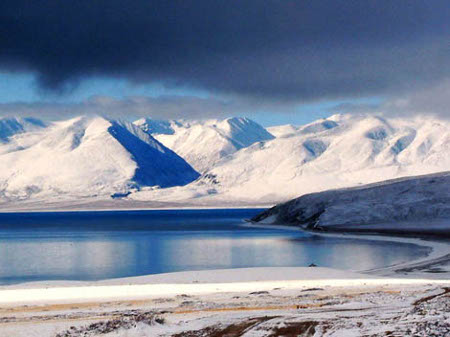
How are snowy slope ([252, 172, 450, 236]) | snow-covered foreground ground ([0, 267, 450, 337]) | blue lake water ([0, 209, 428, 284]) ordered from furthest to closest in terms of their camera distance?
Answer: snowy slope ([252, 172, 450, 236]), blue lake water ([0, 209, 428, 284]), snow-covered foreground ground ([0, 267, 450, 337])

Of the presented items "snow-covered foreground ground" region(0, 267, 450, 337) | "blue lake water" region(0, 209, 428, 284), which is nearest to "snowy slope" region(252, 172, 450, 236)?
"blue lake water" region(0, 209, 428, 284)

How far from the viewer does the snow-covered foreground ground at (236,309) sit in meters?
28.3

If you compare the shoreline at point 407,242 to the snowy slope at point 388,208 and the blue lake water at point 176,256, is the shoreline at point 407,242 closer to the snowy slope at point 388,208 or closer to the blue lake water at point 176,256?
the blue lake water at point 176,256

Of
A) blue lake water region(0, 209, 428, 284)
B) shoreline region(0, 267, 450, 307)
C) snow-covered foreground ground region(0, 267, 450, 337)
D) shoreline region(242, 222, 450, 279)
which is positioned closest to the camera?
snow-covered foreground ground region(0, 267, 450, 337)

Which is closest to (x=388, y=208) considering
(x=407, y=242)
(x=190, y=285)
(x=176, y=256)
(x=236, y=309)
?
(x=407, y=242)

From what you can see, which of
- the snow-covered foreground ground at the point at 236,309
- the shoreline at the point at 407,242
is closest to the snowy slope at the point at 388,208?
the shoreline at the point at 407,242

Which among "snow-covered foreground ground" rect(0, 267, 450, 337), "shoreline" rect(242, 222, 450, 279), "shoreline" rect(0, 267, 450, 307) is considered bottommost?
"shoreline" rect(242, 222, 450, 279)

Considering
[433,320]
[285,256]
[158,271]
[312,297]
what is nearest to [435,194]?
[285,256]

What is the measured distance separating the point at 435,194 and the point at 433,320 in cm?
13989

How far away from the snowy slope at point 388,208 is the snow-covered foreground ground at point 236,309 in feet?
301

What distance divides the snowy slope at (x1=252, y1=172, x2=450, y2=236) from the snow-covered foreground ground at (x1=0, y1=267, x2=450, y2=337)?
301 feet

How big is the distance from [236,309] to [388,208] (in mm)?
131946

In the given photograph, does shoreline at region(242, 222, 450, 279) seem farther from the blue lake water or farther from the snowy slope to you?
the snowy slope

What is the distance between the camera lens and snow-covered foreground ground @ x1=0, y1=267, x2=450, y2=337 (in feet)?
92.9
